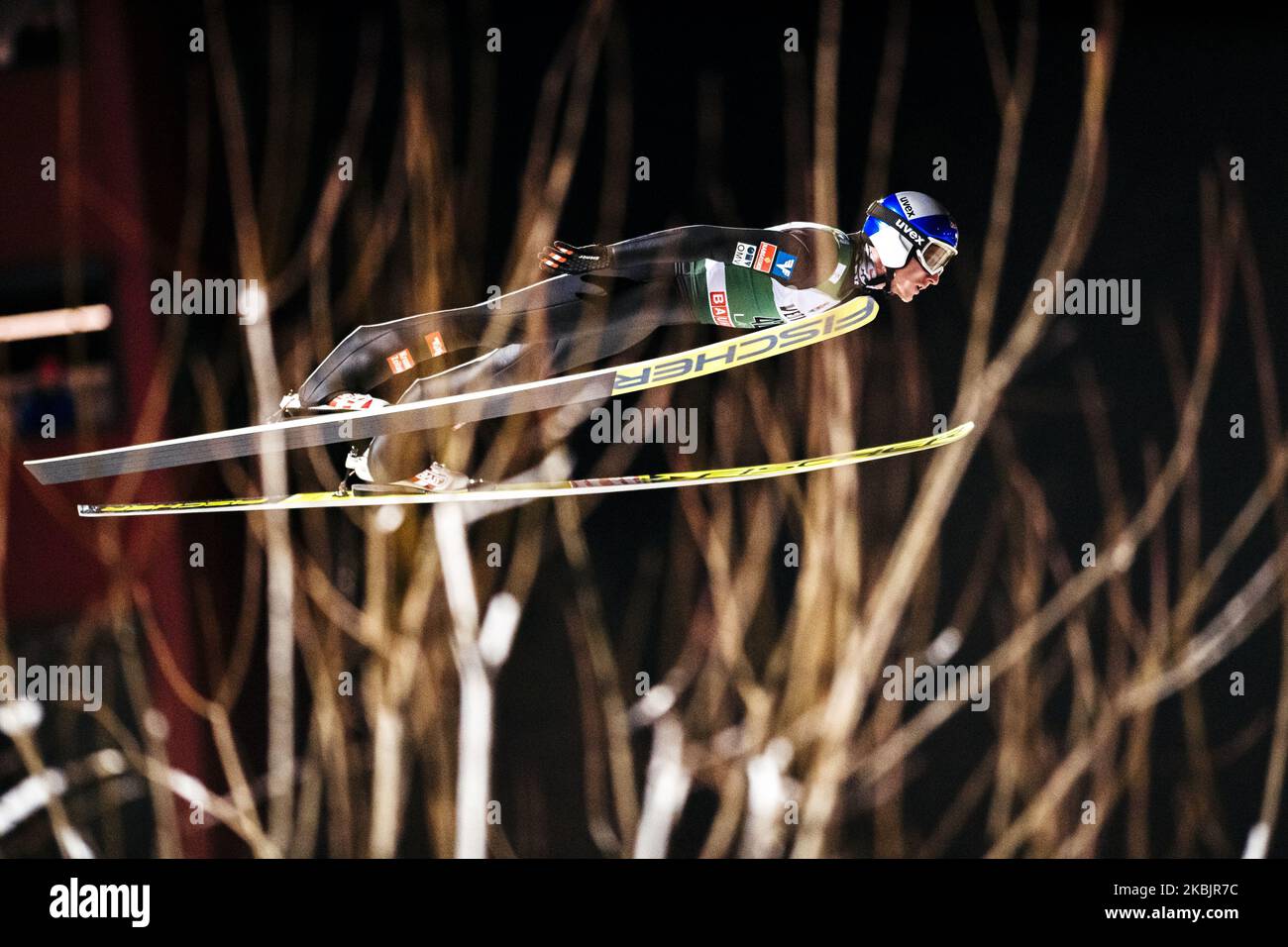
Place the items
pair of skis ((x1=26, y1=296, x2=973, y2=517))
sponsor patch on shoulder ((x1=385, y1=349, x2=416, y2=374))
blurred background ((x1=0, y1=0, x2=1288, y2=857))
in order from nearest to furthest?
pair of skis ((x1=26, y1=296, x2=973, y2=517)) → sponsor patch on shoulder ((x1=385, y1=349, x2=416, y2=374)) → blurred background ((x1=0, y1=0, x2=1288, y2=857))

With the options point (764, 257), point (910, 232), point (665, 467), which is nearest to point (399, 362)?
point (665, 467)

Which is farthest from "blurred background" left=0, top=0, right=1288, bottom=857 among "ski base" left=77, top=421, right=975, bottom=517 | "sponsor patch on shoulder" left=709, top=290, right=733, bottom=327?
"sponsor patch on shoulder" left=709, top=290, right=733, bottom=327

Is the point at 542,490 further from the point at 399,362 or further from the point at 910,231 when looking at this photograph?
the point at 910,231

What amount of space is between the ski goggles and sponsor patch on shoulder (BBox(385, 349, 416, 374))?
5.28 ft

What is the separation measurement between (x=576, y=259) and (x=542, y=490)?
795 mm

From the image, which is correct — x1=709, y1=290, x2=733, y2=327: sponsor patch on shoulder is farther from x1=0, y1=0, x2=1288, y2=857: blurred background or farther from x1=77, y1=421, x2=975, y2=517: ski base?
x1=77, y1=421, x2=975, y2=517: ski base

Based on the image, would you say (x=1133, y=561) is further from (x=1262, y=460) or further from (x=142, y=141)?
(x=142, y=141)

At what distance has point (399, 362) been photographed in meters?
4.37

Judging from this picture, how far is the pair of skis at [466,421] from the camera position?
4262 millimetres

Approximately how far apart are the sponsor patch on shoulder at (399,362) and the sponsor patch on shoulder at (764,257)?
3.90 feet

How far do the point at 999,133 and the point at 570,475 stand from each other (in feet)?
6.50

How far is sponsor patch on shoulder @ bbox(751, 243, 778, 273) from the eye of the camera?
4277 millimetres

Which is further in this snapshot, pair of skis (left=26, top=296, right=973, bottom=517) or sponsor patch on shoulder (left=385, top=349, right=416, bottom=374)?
sponsor patch on shoulder (left=385, top=349, right=416, bottom=374)

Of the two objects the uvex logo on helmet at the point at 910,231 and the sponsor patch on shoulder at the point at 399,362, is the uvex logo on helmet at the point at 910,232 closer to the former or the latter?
the uvex logo on helmet at the point at 910,231
